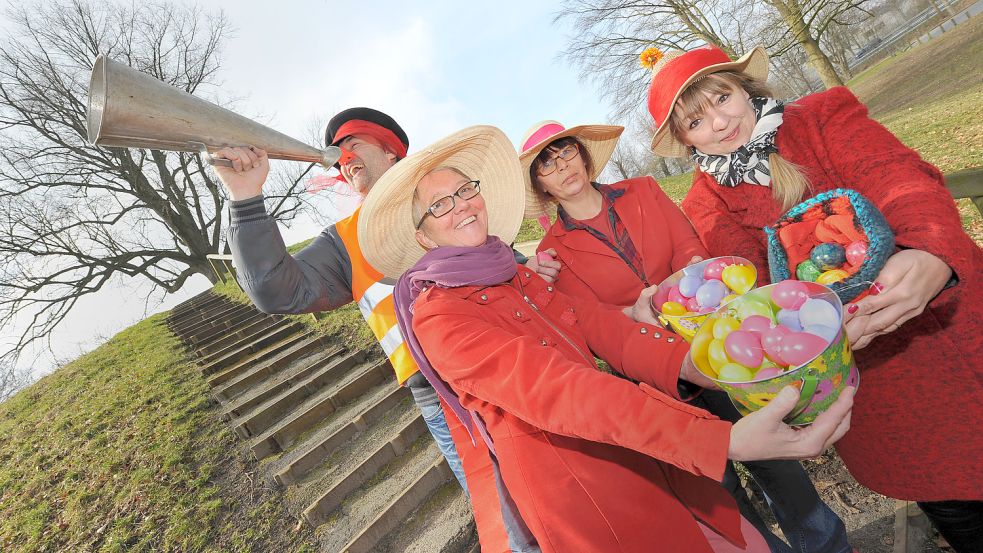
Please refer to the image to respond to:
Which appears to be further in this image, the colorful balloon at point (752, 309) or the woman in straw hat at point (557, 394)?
the colorful balloon at point (752, 309)

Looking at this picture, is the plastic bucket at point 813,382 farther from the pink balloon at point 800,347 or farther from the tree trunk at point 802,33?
the tree trunk at point 802,33

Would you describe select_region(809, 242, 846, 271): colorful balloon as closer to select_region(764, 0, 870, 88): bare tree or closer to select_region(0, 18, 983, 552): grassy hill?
select_region(0, 18, 983, 552): grassy hill

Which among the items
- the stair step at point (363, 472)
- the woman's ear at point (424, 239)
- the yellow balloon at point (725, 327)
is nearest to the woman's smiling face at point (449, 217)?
the woman's ear at point (424, 239)

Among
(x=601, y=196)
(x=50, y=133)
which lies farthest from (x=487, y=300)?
(x=50, y=133)

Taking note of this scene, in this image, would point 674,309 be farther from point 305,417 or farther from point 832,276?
point 305,417

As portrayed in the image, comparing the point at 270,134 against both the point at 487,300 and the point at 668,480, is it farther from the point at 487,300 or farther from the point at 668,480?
the point at 668,480

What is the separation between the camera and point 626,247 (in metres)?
2.55

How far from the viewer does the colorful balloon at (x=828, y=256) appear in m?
1.45

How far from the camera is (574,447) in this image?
1.34 metres

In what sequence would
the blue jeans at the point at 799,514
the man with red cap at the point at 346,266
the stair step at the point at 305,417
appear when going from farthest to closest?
the stair step at the point at 305,417
the blue jeans at the point at 799,514
the man with red cap at the point at 346,266

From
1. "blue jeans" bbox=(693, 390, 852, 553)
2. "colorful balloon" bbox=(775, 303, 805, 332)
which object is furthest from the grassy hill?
"colorful balloon" bbox=(775, 303, 805, 332)

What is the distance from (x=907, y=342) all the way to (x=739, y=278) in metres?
0.65

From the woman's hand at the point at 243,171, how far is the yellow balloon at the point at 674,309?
1.80m

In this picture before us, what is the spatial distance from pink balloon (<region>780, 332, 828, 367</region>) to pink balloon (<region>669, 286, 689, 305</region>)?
60 cm
